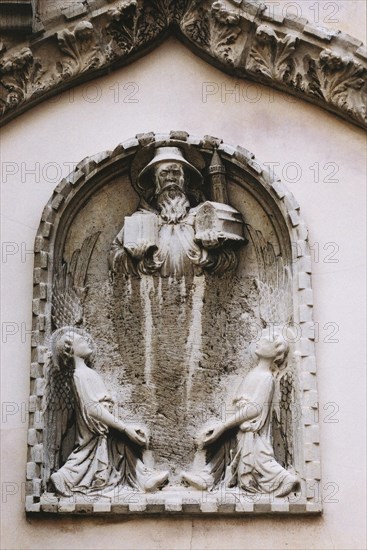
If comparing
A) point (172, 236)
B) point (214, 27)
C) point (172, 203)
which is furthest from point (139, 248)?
point (214, 27)

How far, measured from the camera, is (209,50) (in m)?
7.85

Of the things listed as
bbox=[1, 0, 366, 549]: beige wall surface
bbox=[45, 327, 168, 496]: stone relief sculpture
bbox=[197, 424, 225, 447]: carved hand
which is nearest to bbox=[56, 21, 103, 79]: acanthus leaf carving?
bbox=[1, 0, 366, 549]: beige wall surface

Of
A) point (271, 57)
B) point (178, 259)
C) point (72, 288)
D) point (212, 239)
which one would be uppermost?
point (271, 57)

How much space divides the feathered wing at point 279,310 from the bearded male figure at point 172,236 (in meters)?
0.16

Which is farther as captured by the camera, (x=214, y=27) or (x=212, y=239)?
(x=214, y=27)

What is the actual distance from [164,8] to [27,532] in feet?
10.3

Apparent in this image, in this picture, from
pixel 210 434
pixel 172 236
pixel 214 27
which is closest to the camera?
pixel 210 434

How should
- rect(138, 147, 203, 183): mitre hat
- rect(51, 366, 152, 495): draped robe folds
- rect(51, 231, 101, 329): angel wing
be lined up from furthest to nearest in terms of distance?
rect(138, 147, 203, 183): mitre hat
rect(51, 231, 101, 329): angel wing
rect(51, 366, 152, 495): draped robe folds

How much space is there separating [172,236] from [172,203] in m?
0.20

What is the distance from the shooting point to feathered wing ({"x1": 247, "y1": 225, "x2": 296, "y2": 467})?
726cm

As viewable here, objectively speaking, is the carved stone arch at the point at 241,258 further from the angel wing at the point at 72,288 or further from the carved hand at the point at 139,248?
the carved hand at the point at 139,248

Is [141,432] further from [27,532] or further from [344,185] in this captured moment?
[344,185]

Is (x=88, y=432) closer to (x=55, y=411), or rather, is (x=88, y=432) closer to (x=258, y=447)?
(x=55, y=411)

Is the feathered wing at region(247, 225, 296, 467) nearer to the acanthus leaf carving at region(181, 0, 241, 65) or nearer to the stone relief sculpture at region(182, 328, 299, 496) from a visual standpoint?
the stone relief sculpture at region(182, 328, 299, 496)
